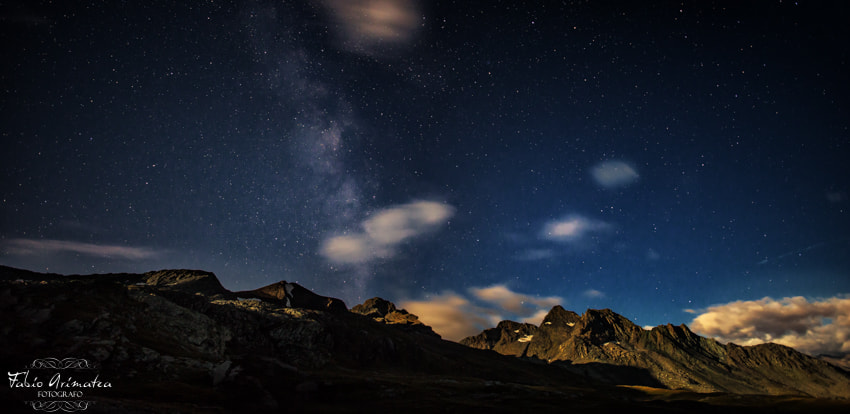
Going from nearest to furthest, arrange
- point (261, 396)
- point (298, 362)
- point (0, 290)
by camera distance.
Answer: point (261, 396) → point (0, 290) → point (298, 362)

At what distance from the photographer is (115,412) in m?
25.9

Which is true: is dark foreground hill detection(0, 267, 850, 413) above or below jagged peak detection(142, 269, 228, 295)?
below

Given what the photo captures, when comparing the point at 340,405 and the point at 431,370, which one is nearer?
the point at 340,405

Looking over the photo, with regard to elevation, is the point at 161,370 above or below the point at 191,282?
below

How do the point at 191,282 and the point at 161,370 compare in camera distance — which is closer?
the point at 161,370

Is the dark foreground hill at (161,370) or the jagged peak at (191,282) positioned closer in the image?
the dark foreground hill at (161,370)

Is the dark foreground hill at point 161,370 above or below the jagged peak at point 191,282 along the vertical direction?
below

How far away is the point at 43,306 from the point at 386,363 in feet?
380

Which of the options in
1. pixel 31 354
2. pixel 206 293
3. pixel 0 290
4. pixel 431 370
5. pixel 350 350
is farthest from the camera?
pixel 206 293

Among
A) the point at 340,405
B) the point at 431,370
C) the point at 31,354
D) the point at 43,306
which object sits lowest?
A: the point at 431,370

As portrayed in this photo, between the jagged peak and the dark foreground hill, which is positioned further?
the jagged peak

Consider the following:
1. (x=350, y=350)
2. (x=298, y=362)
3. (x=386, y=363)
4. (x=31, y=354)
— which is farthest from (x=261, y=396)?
(x=386, y=363)

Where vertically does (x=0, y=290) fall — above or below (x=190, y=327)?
above

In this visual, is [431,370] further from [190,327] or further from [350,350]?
[190,327]
